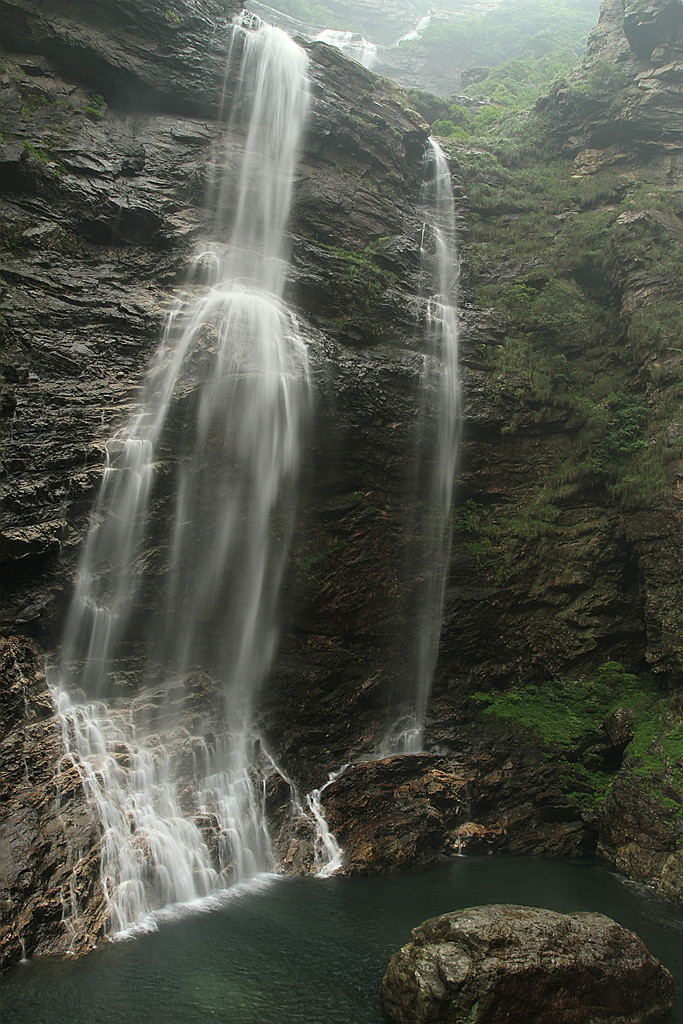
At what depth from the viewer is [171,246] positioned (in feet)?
49.7

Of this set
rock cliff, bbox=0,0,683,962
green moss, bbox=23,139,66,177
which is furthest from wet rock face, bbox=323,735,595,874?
green moss, bbox=23,139,66,177

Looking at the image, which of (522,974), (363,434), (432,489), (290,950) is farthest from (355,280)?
(522,974)

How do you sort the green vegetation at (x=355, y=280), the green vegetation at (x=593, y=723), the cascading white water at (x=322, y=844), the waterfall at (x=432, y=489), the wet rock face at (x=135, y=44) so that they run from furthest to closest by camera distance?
the wet rock face at (x=135, y=44)
the green vegetation at (x=355, y=280)
the waterfall at (x=432, y=489)
the green vegetation at (x=593, y=723)
the cascading white water at (x=322, y=844)

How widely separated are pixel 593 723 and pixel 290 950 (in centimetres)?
762

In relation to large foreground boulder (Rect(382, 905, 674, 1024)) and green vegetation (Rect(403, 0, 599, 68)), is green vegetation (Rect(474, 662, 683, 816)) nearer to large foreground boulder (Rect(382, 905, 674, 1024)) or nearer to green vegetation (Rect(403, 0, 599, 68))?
large foreground boulder (Rect(382, 905, 674, 1024))

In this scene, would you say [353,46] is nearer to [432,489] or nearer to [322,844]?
[432,489]

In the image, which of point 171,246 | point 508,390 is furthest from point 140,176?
point 508,390

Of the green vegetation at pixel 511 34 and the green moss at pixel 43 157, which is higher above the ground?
the green vegetation at pixel 511 34

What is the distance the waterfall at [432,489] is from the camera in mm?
13352

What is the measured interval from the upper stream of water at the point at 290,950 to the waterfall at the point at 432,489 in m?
3.46

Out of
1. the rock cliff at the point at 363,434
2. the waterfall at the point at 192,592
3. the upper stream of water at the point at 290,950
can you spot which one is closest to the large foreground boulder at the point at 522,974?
the upper stream of water at the point at 290,950

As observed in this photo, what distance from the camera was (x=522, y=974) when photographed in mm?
5734

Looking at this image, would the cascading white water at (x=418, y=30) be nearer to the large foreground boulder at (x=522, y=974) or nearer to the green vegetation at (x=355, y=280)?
the green vegetation at (x=355, y=280)

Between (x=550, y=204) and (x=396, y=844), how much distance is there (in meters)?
18.8
